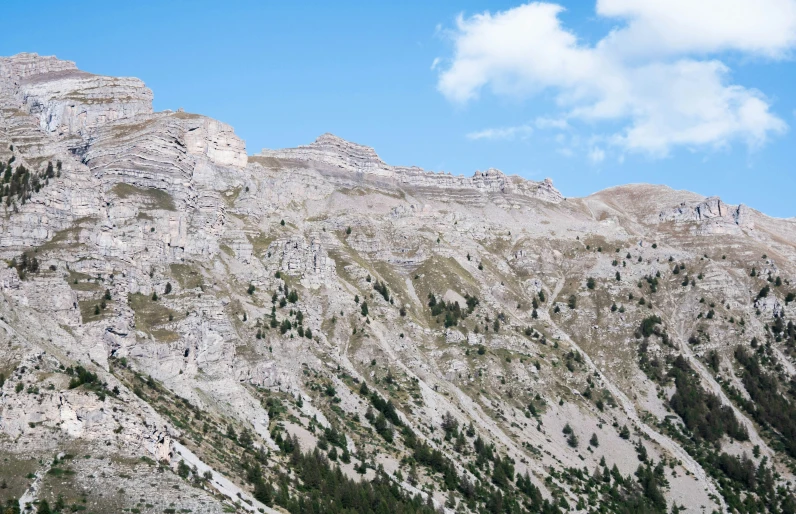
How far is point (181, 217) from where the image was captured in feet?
625

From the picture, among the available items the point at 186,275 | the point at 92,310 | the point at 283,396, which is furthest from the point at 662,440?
the point at 92,310

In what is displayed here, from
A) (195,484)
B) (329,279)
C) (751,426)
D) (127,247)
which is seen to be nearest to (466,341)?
(329,279)

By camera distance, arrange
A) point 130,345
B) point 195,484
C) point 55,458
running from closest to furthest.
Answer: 1. point 55,458
2. point 195,484
3. point 130,345

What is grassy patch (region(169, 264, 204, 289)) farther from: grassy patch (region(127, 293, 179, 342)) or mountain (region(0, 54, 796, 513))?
grassy patch (region(127, 293, 179, 342))

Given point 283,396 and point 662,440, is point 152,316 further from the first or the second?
point 662,440

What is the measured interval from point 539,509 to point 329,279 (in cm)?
8108

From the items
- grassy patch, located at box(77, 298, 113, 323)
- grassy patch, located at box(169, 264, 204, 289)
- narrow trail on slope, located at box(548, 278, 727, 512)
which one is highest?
grassy patch, located at box(169, 264, 204, 289)

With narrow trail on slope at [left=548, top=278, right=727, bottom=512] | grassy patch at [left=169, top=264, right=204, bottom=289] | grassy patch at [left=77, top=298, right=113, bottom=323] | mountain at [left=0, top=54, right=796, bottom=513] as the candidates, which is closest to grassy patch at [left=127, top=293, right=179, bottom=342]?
mountain at [left=0, top=54, right=796, bottom=513]

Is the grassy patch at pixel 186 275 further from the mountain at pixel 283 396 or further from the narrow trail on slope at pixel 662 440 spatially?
the narrow trail on slope at pixel 662 440

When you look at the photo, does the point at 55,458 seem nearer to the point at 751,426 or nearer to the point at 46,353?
the point at 46,353

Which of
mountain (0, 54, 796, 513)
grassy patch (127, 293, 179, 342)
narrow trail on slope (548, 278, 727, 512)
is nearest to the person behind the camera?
mountain (0, 54, 796, 513)

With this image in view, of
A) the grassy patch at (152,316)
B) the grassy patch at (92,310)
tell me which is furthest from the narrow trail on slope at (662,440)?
the grassy patch at (92,310)

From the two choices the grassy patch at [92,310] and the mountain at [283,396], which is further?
the grassy patch at [92,310]

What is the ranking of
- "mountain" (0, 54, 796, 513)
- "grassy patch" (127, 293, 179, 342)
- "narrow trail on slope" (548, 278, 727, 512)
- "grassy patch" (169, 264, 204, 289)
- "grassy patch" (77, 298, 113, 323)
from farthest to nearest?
"grassy patch" (169, 264, 204, 289), "narrow trail on slope" (548, 278, 727, 512), "grassy patch" (127, 293, 179, 342), "grassy patch" (77, 298, 113, 323), "mountain" (0, 54, 796, 513)
